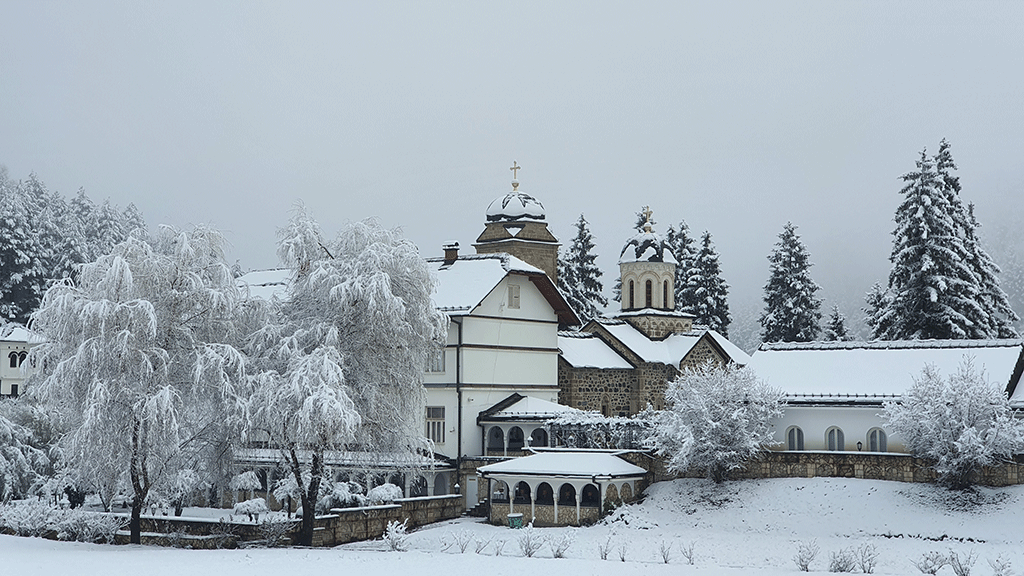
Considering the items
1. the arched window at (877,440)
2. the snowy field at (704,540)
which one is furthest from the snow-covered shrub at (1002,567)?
the arched window at (877,440)

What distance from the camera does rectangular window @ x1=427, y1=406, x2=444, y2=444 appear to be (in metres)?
40.4

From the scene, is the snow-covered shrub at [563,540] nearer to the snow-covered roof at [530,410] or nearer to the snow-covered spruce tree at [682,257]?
the snow-covered roof at [530,410]

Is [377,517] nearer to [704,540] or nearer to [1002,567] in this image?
[704,540]

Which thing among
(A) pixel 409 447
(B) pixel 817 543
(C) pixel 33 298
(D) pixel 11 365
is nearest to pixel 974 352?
(B) pixel 817 543

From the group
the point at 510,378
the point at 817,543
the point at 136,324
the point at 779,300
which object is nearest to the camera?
the point at 136,324

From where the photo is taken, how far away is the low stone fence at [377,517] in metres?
31.1

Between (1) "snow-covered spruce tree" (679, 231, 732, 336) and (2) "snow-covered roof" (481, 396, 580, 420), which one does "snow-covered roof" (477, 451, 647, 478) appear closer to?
(2) "snow-covered roof" (481, 396, 580, 420)

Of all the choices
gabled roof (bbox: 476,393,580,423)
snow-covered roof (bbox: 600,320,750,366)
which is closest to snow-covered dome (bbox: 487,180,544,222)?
snow-covered roof (bbox: 600,320,750,366)

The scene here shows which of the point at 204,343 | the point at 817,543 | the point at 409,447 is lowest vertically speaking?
the point at 817,543

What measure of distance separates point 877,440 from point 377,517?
15.9 metres

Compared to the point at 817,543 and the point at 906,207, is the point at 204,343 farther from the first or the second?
the point at 906,207

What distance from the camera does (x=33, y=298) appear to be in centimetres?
6881

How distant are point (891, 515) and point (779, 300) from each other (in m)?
33.6

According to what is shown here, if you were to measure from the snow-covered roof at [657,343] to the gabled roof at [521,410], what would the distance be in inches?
340
